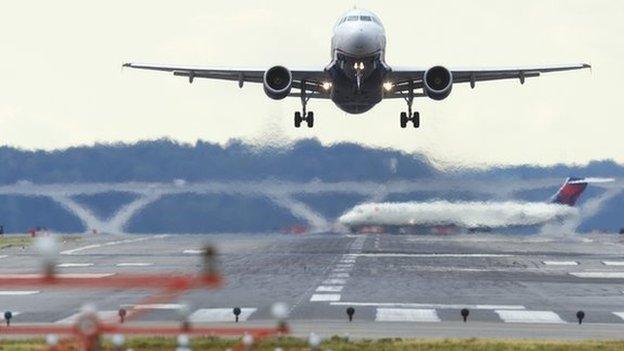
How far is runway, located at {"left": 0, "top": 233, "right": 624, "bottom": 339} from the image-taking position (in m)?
39.6

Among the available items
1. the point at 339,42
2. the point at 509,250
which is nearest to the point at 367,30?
the point at 339,42

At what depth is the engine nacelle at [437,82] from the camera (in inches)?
2547

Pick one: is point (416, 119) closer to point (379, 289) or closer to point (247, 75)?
point (247, 75)

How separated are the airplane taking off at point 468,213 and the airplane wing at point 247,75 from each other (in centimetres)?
2361

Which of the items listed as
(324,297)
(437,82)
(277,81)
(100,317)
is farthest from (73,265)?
(100,317)

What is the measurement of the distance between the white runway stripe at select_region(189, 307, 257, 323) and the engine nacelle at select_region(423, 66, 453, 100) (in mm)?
23536

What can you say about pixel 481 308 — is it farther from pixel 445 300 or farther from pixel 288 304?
pixel 288 304

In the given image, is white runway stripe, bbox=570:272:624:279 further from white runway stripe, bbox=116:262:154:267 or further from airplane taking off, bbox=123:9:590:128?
white runway stripe, bbox=116:262:154:267

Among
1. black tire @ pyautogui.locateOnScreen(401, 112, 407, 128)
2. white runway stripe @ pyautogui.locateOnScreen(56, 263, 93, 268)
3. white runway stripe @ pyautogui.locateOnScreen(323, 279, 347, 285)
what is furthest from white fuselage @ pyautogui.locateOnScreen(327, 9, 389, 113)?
white runway stripe @ pyautogui.locateOnScreen(56, 263, 93, 268)

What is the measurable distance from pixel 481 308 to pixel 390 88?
24.4 metres

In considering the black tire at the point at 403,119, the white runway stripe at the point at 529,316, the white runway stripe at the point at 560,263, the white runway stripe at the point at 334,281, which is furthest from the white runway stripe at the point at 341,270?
the white runway stripe at the point at 529,316

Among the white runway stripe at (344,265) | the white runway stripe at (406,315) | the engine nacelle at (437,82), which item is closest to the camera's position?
the white runway stripe at (406,315)

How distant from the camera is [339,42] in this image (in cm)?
6244

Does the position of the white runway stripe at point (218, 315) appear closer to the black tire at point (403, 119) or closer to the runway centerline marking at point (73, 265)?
the runway centerline marking at point (73, 265)
